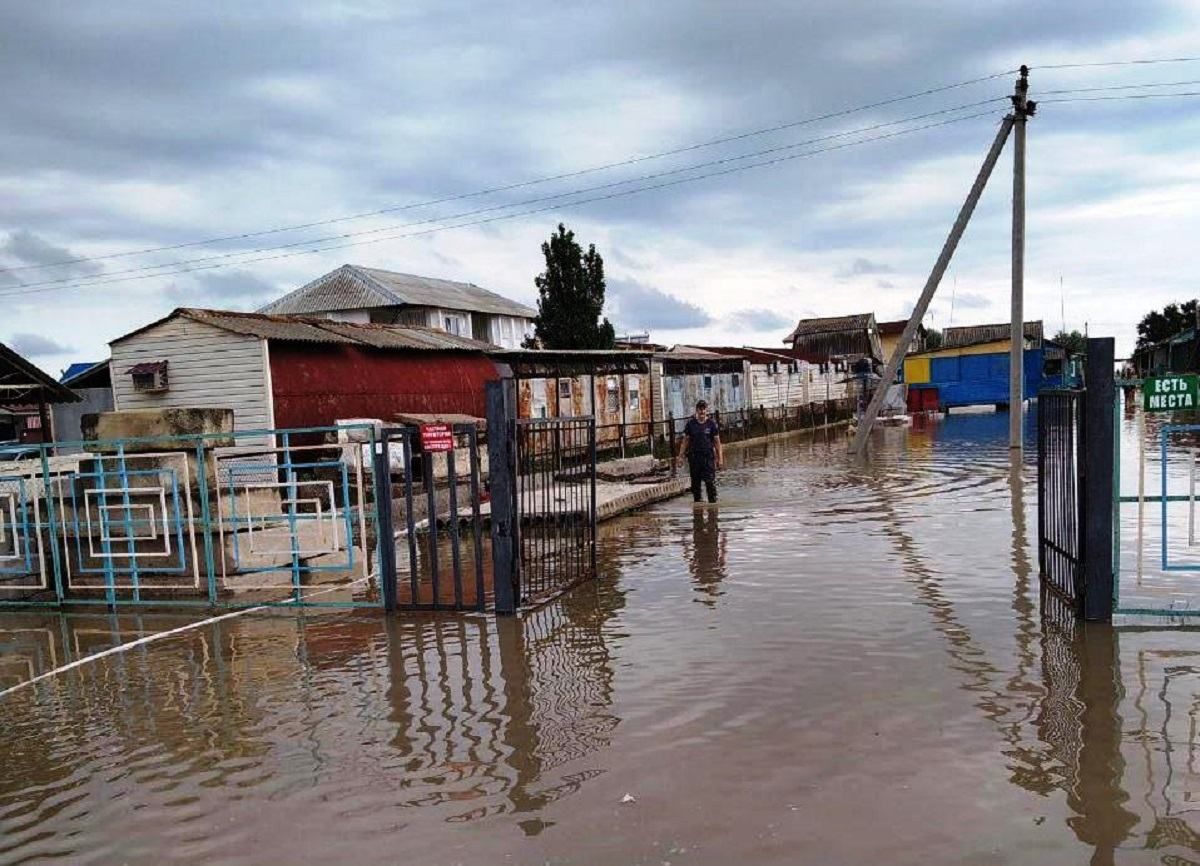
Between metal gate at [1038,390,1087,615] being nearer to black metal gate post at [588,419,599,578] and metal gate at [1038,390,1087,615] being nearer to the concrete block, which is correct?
black metal gate post at [588,419,599,578]

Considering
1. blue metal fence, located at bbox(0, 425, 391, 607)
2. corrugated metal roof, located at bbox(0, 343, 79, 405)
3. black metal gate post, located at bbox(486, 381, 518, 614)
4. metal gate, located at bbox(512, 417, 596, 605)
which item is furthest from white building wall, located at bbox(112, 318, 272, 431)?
black metal gate post, located at bbox(486, 381, 518, 614)

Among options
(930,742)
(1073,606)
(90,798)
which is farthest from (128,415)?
(1073,606)

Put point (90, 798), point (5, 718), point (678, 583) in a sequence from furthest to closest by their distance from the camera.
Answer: point (678, 583), point (5, 718), point (90, 798)

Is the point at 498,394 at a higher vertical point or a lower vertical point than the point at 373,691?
higher

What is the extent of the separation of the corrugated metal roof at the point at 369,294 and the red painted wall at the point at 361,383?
65.1 ft

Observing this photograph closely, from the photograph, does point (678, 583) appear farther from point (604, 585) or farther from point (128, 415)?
point (128, 415)

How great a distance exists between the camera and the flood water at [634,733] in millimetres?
4098

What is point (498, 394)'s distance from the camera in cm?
788

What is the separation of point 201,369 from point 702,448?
1205 centimetres

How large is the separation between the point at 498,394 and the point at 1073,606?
504 cm

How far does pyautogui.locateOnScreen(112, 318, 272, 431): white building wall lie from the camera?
20.0 m

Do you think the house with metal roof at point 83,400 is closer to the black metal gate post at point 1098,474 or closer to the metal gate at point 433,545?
the metal gate at point 433,545

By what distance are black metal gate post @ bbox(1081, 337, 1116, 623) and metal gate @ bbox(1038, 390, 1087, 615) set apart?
59mm

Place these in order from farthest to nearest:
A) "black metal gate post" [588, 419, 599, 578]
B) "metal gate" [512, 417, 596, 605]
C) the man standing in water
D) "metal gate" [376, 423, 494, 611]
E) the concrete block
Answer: the man standing in water, "black metal gate post" [588, 419, 599, 578], the concrete block, "metal gate" [512, 417, 596, 605], "metal gate" [376, 423, 494, 611]
